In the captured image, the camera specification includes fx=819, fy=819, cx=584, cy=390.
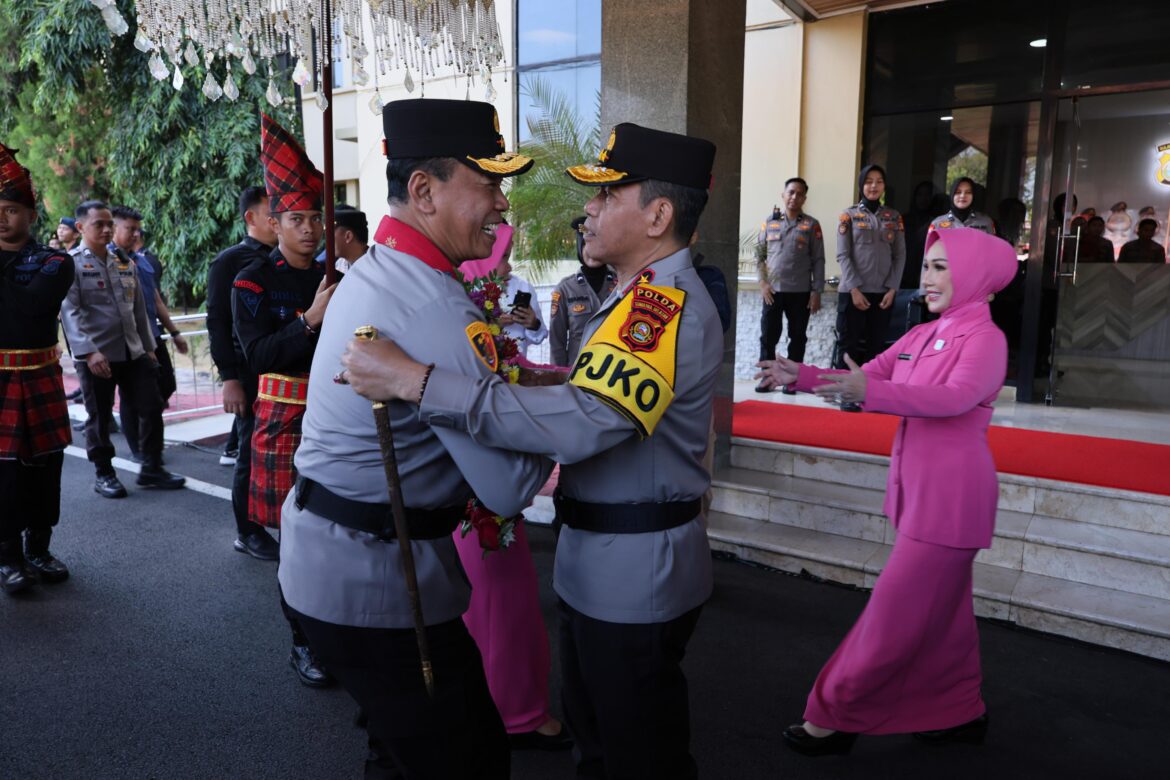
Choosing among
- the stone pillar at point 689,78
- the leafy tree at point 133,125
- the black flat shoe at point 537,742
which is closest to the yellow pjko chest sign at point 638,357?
the black flat shoe at point 537,742

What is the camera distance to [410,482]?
159 cm

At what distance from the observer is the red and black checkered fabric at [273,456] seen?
10.9ft

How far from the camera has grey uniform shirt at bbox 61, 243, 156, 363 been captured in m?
5.66

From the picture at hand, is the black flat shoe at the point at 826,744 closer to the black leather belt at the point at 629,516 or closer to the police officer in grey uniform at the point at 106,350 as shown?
the black leather belt at the point at 629,516

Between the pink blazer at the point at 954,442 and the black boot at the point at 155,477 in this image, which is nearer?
the pink blazer at the point at 954,442

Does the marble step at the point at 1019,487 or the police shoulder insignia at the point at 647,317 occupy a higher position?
the police shoulder insignia at the point at 647,317

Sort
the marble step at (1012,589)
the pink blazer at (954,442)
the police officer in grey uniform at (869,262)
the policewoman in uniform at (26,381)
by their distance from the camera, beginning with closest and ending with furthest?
the pink blazer at (954,442)
the marble step at (1012,589)
the policewoman in uniform at (26,381)
the police officer in grey uniform at (869,262)

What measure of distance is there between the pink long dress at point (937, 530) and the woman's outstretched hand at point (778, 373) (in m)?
0.09

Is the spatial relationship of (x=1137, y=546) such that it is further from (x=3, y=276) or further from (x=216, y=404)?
(x=216, y=404)

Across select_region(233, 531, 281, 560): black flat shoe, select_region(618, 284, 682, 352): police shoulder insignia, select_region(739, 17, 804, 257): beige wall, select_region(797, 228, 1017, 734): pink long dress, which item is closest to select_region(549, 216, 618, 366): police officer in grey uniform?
select_region(233, 531, 281, 560): black flat shoe

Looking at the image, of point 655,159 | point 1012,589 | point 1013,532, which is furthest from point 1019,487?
point 655,159

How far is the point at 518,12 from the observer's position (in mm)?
10820

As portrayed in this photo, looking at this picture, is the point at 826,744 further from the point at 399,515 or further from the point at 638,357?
the point at 399,515

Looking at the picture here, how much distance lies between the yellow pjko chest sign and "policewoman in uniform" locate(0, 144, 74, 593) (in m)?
3.48
